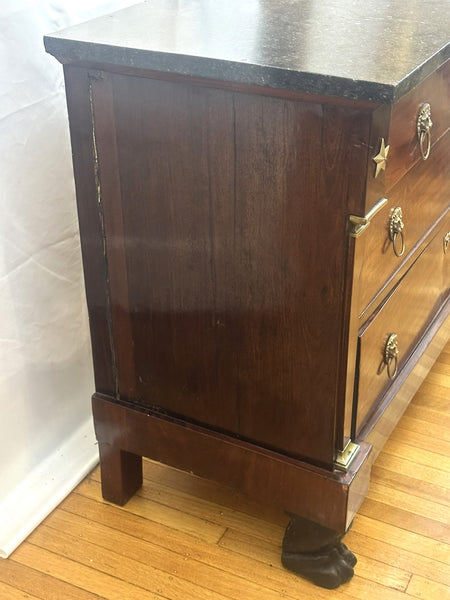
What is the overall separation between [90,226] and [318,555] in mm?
658

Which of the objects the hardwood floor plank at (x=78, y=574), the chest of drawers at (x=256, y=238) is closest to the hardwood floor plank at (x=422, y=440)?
the chest of drawers at (x=256, y=238)

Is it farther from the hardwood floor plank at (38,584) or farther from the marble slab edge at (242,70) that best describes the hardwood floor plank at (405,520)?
the marble slab edge at (242,70)

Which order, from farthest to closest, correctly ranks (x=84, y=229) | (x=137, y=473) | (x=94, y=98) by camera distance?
(x=137, y=473)
(x=84, y=229)
(x=94, y=98)

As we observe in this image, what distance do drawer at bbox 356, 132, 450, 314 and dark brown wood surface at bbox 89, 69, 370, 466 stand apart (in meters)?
0.08

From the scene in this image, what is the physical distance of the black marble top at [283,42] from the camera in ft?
3.25

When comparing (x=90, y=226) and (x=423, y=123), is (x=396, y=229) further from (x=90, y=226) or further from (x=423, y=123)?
(x=90, y=226)

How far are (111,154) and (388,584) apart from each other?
0.83 meters

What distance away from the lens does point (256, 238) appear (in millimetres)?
1148

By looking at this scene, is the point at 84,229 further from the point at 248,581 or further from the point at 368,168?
the point at 248,581

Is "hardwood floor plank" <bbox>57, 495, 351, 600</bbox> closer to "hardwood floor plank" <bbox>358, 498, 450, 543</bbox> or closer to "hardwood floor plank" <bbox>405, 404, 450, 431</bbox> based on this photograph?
"hardwood floor plank" <bbox>358, 498, 450, 543</bbox>

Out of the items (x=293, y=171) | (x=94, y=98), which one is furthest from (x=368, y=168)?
(x=94, y=98)

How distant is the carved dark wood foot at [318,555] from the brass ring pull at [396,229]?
472 mm

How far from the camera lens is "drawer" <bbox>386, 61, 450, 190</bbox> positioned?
1083 mm

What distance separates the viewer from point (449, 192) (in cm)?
155
